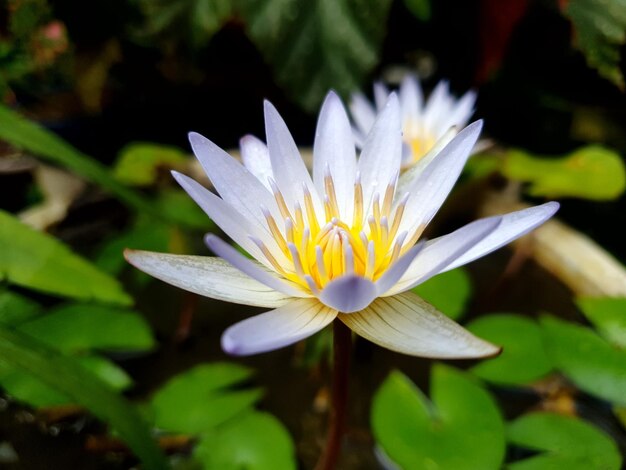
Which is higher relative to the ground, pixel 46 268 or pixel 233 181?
pixel 233 181

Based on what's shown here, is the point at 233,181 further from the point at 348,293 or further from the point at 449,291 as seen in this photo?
the point at 449,291

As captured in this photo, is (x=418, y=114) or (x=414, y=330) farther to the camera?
(x=418, y=114)

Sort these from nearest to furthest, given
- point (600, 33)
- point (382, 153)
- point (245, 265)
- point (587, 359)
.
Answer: point (245, 265) < point (382, 153) < point (587, 359) < point (600, 33)

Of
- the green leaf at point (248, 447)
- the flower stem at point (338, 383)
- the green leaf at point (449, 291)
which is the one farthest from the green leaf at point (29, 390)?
the green leaf at point (449, 291)

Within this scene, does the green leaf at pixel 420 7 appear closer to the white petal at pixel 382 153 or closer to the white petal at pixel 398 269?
the white petal at pixel 382 153

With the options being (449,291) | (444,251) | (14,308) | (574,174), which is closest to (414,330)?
(444,251)

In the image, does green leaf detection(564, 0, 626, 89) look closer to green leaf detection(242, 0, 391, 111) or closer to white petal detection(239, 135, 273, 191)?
green leaf detection(242, 0, 391, 111)

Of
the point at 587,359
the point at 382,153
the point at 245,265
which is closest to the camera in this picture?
the point at 245,265

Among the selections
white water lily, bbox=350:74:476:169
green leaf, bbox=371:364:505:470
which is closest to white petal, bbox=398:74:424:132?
white water lily, bbox=350:74:476:169
